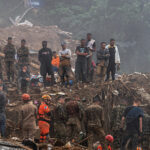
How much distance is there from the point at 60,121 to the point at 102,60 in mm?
4385

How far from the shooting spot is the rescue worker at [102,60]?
12.7m

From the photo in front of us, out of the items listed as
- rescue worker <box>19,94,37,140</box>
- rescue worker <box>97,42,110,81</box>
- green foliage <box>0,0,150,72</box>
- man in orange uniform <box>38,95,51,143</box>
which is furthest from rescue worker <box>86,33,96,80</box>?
green foliage <box>0,0,150,72</box>

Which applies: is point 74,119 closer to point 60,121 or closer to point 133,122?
point 60,121

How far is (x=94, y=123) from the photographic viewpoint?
9.27m

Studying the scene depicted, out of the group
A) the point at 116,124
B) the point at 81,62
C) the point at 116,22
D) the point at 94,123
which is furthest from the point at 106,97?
the point at 116,22

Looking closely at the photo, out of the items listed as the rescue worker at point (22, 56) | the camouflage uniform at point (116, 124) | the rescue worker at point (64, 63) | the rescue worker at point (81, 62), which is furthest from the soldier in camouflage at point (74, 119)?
the rescue worker at point (22, 56)

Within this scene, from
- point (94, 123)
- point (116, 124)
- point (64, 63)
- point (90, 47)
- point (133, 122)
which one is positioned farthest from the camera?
point (90, 47)

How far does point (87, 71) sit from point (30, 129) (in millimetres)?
5278

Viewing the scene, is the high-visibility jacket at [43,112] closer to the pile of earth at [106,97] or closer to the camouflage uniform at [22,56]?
the pile of earth at [106,97]

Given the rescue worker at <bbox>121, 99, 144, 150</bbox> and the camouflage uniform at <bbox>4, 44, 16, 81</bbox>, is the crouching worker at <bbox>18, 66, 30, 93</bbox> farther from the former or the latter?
the rescue worker at <bbox>121, 99, 144, 150</bbox>

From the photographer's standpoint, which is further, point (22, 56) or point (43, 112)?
point (22, 56)

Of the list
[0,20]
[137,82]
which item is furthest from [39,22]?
[137,82]

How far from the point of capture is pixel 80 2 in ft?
120

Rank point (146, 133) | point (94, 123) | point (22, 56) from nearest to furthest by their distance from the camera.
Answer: point (94, 123) < point (146, 133) < point (22, 56)
